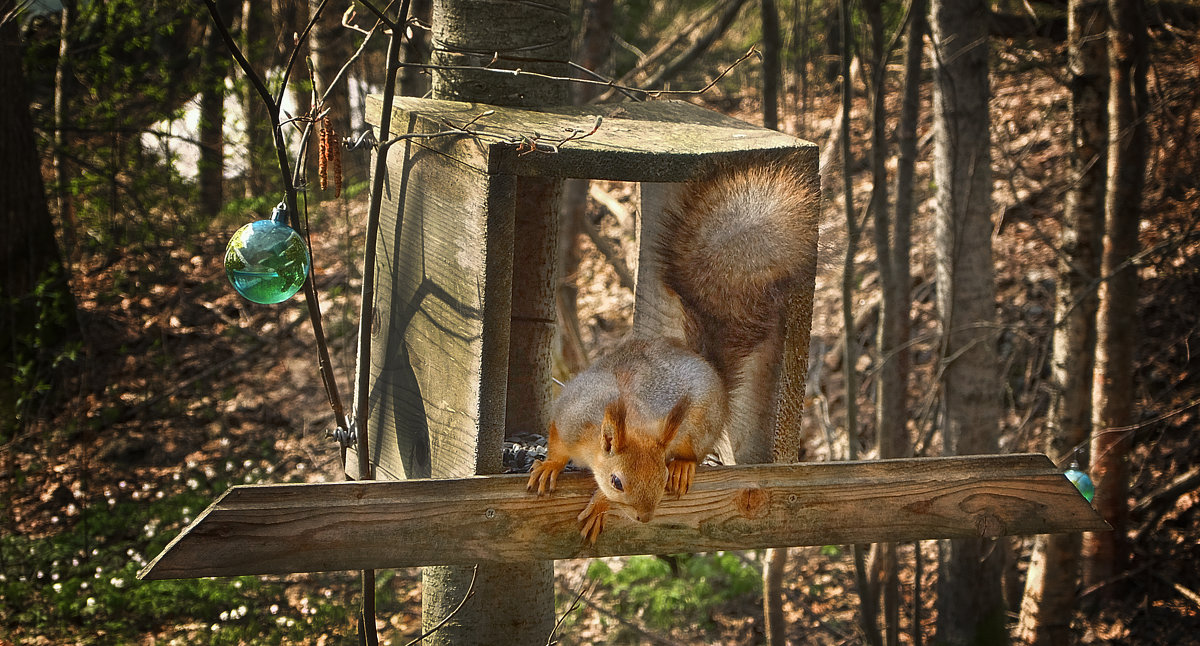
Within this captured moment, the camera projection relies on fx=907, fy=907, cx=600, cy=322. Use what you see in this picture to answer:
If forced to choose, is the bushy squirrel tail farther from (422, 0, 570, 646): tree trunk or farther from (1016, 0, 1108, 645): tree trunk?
(1016, 0, 1108, 645): tree trunk

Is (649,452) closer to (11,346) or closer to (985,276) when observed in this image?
(985,276)

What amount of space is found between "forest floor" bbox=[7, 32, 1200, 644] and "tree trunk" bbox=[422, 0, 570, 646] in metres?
0.99

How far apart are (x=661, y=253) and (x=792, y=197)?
320 mm

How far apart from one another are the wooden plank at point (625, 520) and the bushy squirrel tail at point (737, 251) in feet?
1.12

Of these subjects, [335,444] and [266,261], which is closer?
[266,261]

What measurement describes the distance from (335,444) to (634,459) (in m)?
3.58

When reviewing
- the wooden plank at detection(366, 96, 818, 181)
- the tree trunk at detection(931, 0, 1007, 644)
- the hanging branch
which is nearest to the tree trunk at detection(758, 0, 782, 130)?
the tree trunk at detection(931, 0, 1007, 644)

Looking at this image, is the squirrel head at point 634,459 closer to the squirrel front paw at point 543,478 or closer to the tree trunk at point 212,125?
the squirrel front paw at point 543,478

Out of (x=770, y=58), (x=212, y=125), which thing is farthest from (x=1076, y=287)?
(x=212, y=125)

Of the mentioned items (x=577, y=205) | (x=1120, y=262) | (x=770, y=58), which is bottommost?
(x=1120, y=262)

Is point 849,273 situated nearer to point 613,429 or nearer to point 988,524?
point 988,524

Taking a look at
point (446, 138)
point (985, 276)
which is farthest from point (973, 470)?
point (985, 276)

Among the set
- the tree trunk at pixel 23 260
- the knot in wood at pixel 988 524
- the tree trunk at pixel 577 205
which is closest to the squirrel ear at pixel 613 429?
the knot in wood at pixel 988 524

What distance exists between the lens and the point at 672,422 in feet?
5.75
